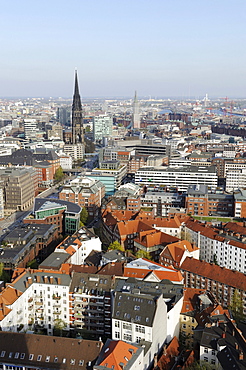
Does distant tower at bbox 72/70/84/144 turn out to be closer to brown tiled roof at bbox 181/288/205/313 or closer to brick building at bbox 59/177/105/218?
brick building at bbox 59/177/105/218

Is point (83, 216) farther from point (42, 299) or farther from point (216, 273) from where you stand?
point (42, 299)

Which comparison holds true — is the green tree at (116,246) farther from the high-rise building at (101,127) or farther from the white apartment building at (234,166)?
the high-rise building at (101,127)

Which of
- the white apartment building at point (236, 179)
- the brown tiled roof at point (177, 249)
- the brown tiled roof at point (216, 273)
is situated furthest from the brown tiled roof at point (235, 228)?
the white apartment building at point (236, 179)

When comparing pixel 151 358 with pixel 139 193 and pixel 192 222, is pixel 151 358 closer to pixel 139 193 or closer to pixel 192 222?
pixel 192 222

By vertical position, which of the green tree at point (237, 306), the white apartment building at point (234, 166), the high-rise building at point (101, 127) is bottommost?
the green tree at point (237, 306)

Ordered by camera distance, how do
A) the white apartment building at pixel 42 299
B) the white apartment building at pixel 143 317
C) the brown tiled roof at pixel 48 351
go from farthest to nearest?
the white apartment building at pixel 42 299, the white apartment building at pixel 143 317, the brown tiled roof at pixel 48 351

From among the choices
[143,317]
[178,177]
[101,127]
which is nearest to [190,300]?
[143,317]

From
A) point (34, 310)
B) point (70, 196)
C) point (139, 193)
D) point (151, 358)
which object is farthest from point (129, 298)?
point (139, 193)
